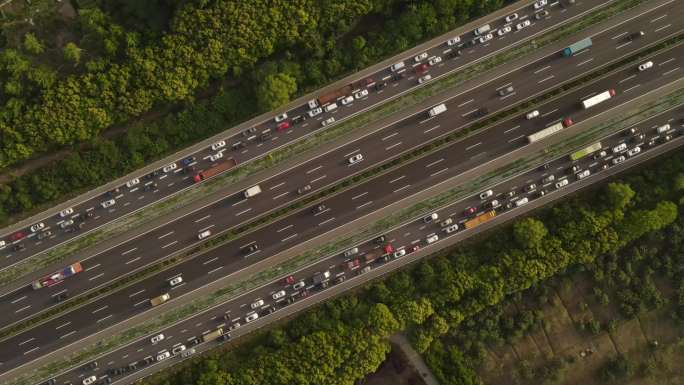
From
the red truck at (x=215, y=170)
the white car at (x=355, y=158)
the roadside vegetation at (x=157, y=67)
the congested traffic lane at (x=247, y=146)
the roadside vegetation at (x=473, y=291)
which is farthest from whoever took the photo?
the white car at (x=355, y=158)

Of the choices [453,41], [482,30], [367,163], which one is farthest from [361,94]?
[482,30]


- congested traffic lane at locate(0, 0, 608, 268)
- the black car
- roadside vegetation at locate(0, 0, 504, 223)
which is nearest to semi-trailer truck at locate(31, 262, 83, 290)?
the black car

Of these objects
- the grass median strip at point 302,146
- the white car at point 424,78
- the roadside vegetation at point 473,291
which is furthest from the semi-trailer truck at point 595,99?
the white car at point 424,78

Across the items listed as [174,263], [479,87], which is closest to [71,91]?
[174,263]

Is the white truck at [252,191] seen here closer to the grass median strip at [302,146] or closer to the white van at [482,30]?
the grass median strip at [302,146]

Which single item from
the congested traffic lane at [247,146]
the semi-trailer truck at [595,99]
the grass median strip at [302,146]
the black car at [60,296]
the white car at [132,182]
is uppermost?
the white car at [132,182]

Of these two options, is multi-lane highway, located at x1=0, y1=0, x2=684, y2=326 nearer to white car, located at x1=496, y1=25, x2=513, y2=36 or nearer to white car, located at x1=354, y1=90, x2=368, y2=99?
white car, located at x1=496, y1=25, x2=513, y2=36

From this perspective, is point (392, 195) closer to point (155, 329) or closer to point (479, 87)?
point (479, 87)
